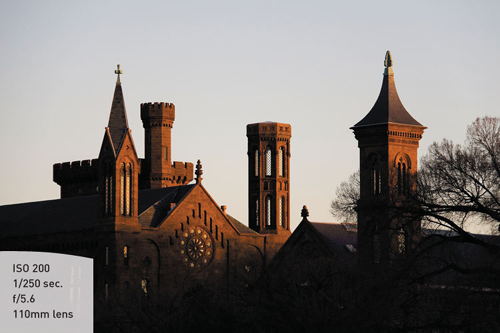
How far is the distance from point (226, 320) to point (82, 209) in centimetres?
4058

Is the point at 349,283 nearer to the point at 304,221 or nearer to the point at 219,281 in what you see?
the point at 304,221

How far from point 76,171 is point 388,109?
3736 cm

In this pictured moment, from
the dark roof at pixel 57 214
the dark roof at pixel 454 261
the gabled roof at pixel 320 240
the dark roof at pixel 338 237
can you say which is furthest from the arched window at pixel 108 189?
the dark roof at pixel 454 261

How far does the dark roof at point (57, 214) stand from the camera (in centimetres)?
9488

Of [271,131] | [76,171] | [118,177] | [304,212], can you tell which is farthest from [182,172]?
[304,212]

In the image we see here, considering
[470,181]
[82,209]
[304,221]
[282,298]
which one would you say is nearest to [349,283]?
[282,298]

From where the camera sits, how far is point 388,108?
3317 inches

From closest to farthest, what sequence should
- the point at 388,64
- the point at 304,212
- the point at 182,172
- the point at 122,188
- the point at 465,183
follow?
the point at 465,183, the point at 388,64, the point at 304,212, the point at 122,188, the point at 182,172

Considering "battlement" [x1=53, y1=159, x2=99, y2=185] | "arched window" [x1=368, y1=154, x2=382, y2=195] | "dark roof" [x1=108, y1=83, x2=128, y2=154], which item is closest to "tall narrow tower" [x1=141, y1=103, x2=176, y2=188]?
"battlement" [x1=53, y1=159, x2=99, y2=185]

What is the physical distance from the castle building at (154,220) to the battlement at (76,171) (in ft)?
0.95

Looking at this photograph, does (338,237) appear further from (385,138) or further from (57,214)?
(57,214)

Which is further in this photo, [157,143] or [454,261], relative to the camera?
[157,143]

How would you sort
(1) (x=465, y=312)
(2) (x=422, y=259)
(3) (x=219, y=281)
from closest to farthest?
(1) (x=465, y=312)
(2) (x=422, y=259)
(3) (x=219, y=281)

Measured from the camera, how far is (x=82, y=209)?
323 ft
